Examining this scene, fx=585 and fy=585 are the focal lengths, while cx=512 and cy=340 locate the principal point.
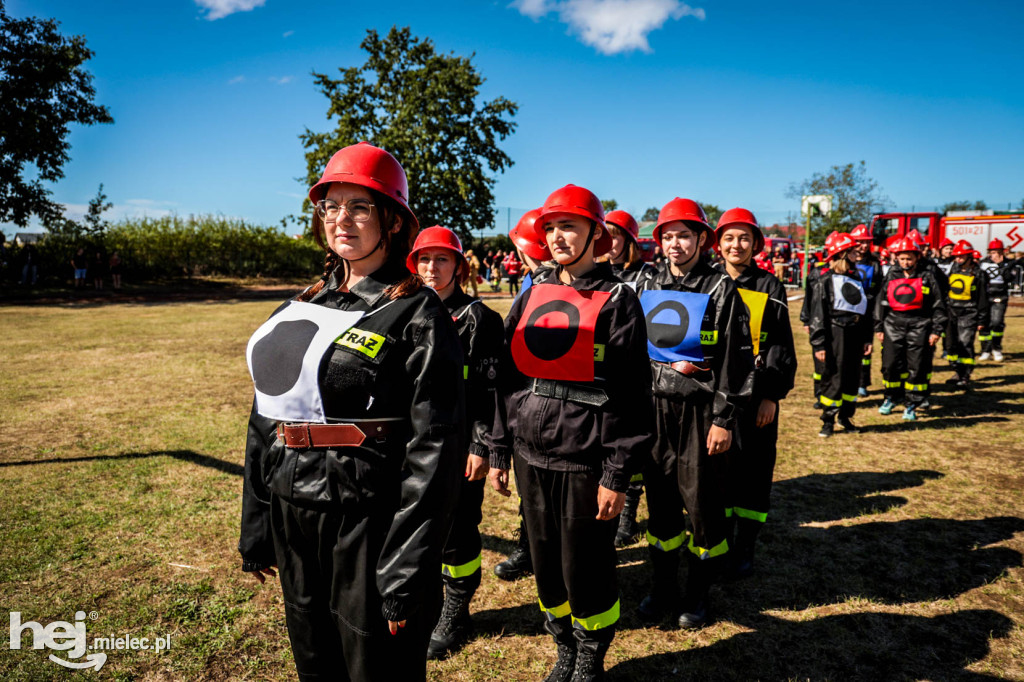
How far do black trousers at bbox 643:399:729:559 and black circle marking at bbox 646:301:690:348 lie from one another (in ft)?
1.17

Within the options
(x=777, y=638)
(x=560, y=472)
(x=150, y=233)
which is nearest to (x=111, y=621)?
(x=560, y=472)

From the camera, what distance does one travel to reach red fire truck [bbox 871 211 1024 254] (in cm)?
2483

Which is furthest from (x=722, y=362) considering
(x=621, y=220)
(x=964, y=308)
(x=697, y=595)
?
(x=964, y=308)

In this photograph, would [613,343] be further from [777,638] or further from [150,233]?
[150,233]

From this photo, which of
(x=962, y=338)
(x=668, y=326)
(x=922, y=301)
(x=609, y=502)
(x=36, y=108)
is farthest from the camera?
(x=36, y=108)

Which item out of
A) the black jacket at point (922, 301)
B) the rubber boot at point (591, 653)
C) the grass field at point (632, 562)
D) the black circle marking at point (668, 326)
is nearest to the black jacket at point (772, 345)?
the black circle marking at point (668, 326)

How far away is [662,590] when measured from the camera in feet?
12.0

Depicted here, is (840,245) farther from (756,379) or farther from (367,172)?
(367,172)

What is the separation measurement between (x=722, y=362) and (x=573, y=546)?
1405mm

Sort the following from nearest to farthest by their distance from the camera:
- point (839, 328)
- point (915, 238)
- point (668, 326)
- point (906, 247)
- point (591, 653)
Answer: point (591, 653)
point (668, 326)
point (839, 328)
point (906, 247)
point (915, 238)

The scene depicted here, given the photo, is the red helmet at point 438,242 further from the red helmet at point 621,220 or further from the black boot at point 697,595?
the black boot at point 697,595

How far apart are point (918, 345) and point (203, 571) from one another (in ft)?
28.2

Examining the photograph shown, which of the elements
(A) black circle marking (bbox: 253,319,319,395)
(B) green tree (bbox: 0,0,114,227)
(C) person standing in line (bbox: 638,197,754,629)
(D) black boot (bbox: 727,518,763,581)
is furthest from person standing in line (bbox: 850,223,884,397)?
(B) green tree (bbox: 0,0,114,227)

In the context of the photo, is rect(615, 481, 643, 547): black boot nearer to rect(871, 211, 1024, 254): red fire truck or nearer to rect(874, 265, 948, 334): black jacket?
rect(874, 265, 948, 334): black jacket
